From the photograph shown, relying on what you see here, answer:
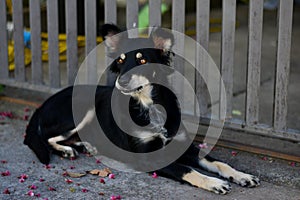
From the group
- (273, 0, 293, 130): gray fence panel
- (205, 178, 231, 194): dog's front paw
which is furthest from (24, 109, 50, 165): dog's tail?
(273, 0, 293, 130): gray fence panel

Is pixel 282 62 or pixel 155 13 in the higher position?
pixel 155 13

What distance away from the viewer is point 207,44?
4.51 metres

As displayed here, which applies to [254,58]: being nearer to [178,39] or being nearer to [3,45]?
[178,39]

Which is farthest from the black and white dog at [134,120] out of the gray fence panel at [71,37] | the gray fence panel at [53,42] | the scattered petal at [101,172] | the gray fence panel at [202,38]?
the gray fence panel at [53,42]

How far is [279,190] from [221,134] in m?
1.08

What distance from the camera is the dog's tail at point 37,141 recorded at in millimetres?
4324

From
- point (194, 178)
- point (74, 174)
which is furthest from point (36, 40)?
point (194, 178)

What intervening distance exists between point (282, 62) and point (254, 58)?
0.22 metres

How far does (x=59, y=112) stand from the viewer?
4.57 meters

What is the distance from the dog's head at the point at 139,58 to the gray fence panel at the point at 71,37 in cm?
106

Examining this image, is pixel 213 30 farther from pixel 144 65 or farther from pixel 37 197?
pixel 37 197

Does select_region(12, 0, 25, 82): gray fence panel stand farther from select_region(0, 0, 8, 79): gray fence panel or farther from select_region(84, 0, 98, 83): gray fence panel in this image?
select_region(84, 0, 98, 83): gray fence panel

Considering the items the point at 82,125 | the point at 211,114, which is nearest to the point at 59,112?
the point at 82,125

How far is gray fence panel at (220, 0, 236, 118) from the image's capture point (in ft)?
14.2
